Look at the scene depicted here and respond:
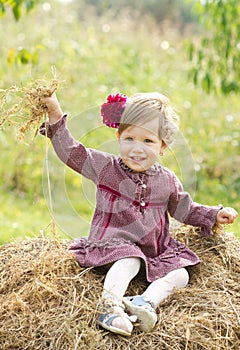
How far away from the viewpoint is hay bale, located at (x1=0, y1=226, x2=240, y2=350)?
2.78 metres

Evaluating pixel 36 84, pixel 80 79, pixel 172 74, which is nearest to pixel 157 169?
pixel 36 84

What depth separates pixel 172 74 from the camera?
352 inches

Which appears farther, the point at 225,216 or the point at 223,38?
the point at 223,38

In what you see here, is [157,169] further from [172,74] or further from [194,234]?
[172,74]

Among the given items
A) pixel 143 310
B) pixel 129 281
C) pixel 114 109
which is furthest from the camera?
pixel 114 109

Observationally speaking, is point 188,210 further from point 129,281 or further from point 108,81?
point 108,81

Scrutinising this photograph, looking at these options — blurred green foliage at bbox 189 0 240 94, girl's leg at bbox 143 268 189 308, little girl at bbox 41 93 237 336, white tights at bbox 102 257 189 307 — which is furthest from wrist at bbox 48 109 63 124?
blurred green foliage at bbox 189 0 240 94

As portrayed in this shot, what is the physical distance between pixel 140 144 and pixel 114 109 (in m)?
0.26

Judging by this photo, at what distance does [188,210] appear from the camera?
354cm

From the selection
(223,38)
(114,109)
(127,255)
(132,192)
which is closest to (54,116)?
(114,109)

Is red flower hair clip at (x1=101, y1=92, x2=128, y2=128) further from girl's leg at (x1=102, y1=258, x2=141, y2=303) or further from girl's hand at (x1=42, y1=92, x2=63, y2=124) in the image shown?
girl's leg at (x1=102, y1=258, x2=141, y2=303)

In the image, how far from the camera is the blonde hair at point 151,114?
10.7 ft

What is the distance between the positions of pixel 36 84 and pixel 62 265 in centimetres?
92

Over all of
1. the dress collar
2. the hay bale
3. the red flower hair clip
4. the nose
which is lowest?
the hay bale
